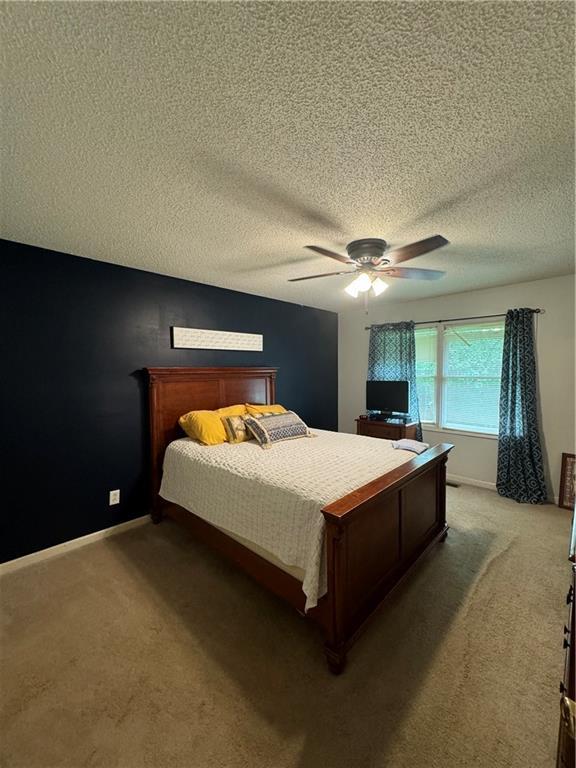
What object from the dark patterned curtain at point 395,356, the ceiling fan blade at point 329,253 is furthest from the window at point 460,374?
the ceiling fan blade at point 329,253

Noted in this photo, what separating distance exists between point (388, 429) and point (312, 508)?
2773 mm

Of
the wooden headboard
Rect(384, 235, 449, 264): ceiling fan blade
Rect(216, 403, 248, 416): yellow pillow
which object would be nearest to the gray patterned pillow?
Rect(216, 403, 248, 416): yellow pillow

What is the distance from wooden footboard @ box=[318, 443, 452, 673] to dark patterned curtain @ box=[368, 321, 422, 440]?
1.92m

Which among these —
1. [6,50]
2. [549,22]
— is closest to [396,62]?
[549,22]

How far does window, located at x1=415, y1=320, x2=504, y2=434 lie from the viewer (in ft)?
12.5

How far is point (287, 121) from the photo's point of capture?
1207 mm

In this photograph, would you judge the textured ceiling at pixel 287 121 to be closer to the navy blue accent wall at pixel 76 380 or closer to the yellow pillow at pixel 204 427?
the navy blue accent wall at pixel 76 380

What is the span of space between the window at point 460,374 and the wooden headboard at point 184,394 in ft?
7.69

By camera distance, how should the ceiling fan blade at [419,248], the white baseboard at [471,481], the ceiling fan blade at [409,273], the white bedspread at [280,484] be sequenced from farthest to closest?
the white baseboard at [471,481] → the ceiling fan blade at [409,273] → the ceiling fan blade at [419,248] → the white bedspread at [280,484]

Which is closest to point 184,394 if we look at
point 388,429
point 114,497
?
point 114,497

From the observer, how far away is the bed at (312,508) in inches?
62.1

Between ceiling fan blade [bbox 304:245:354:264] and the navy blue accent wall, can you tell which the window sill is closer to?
ceiling fan blade [bbox 304:245:354:264]

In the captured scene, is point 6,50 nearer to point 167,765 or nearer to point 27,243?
point 27,243

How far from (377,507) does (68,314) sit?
280 cm
